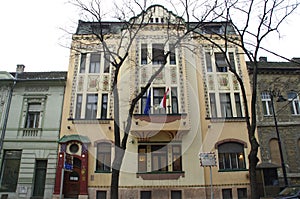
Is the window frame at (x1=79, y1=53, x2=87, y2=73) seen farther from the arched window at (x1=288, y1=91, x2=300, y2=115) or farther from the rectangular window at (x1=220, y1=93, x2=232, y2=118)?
the arched window at (x1=288, y1=91, x2=300, y2=115)

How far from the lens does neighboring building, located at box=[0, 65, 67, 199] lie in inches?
652

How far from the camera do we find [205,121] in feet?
58.8

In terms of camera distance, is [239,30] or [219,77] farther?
[219,77]

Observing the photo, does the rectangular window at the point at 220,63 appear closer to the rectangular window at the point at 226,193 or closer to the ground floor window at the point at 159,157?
the ground floor window at the point at 159,157

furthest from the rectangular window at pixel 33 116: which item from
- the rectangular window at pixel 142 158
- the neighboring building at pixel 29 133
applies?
the rectangular window at pixel 142 158

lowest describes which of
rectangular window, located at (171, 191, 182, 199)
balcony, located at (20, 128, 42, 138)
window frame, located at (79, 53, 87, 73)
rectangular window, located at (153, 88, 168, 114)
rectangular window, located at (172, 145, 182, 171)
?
rectangular window, located at (171, 191, 182, 199)

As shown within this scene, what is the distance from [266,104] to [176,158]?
8.02 meters

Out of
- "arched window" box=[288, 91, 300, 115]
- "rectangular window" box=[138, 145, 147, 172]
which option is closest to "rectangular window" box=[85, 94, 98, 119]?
"rectangular window" box=[138, 145, 147, 172]

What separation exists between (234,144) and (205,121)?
8.49 ft

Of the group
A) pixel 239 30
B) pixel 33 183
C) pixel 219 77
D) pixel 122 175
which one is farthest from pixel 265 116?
pixel 33 183

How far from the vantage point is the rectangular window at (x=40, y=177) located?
16.5 m

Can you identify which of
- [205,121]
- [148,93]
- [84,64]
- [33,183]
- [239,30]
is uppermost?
[84,64]

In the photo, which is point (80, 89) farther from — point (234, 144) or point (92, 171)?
point (234, 144)

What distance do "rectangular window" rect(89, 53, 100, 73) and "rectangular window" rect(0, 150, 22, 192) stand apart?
796 cm
